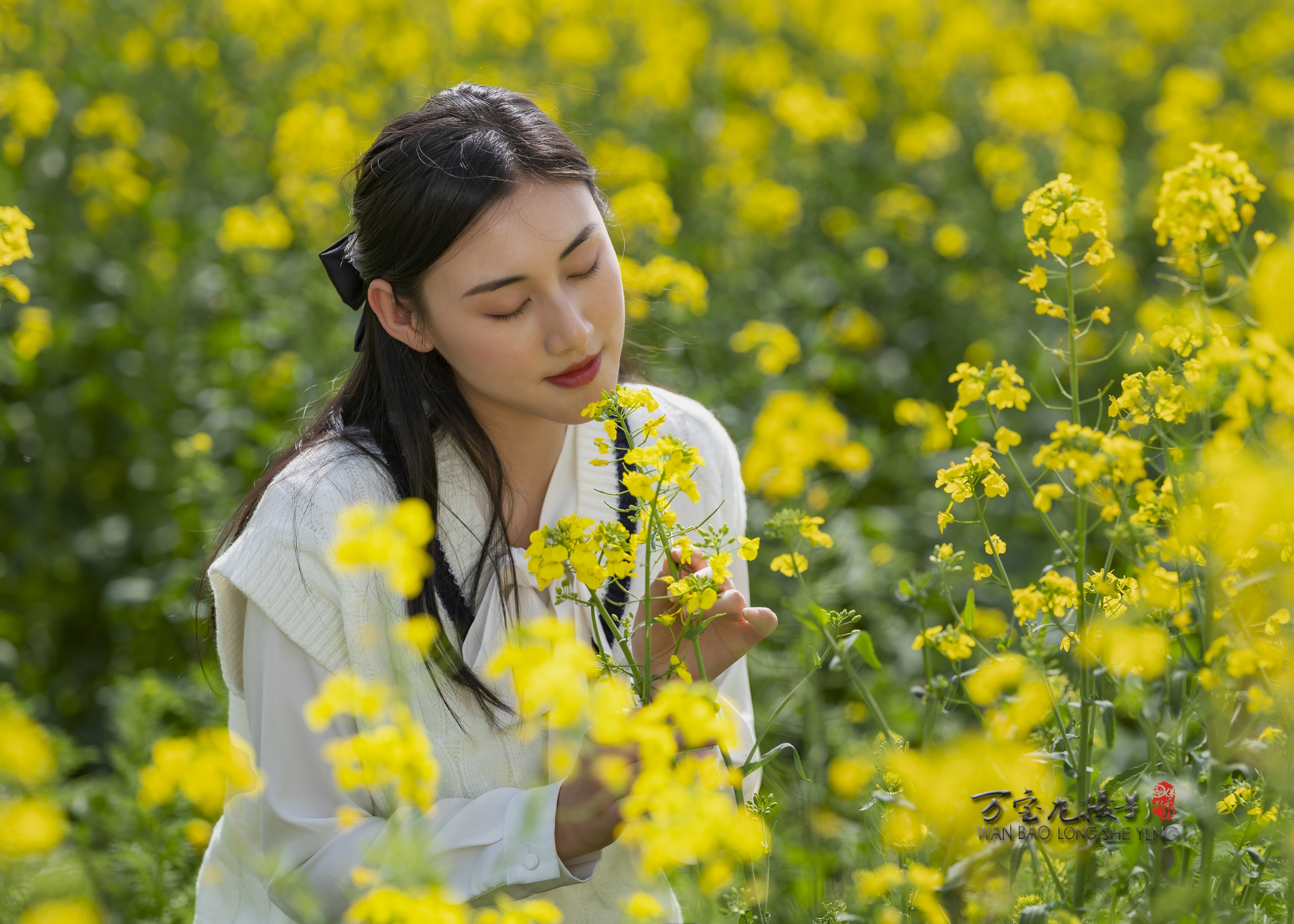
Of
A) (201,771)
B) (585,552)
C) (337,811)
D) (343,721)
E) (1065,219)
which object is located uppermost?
(1065,219)

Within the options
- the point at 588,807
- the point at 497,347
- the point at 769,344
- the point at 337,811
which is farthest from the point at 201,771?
the point at 769,344

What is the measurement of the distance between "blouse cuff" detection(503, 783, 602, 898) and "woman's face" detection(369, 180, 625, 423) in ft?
1.72

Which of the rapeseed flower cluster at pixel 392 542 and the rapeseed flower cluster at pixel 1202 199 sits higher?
the rapeseed flower cluster at pixel 1202 199

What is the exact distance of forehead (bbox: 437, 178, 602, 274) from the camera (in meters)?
1.53

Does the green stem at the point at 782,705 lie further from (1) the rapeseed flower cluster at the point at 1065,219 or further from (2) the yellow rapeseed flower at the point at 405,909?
(1) the rapeseed flower cluster at the point at 1065,219

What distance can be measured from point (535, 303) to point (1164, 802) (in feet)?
3.28

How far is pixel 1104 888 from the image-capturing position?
1502mm

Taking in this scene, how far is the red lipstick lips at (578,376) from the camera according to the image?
1562 mm

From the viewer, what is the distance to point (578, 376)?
5.14ft

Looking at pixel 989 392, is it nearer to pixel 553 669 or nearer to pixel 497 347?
pixel 497 347

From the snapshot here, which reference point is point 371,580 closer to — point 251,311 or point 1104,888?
point 1104,888

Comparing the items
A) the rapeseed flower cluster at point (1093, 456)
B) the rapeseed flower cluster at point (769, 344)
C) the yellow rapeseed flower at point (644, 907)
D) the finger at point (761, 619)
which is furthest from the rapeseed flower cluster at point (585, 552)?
the rapeseed flower cluster at point (769, 344)

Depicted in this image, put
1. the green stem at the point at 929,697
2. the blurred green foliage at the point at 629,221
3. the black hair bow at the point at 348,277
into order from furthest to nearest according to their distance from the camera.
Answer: the blurred green foliage at the point at 629,221
the black hair bow at the point at 348,277
the green stem at the point at 929,697

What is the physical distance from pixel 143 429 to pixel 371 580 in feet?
7.91
